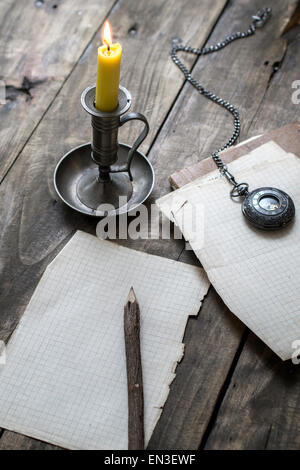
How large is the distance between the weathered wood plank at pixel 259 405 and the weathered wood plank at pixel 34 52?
53 cm

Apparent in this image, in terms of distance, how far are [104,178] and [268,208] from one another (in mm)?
276

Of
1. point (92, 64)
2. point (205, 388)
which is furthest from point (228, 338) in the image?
point (92, 64)

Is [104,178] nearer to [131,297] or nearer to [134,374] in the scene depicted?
[131,297]

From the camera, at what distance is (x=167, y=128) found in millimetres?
1059

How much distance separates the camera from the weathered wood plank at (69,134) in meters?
0.90

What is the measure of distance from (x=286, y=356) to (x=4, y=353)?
1.34ft

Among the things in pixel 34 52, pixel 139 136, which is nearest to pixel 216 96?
pixel 139 136

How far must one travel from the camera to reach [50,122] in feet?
3.50

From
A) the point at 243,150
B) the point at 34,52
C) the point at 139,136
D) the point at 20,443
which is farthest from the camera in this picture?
the point at 34,52

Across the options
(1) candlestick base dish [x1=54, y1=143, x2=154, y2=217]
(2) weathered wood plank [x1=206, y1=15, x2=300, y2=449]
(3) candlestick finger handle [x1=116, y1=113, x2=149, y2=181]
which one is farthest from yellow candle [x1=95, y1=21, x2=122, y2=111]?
(2) weathered wood plank [x1=206, y1=15, x2=300, y2=449]

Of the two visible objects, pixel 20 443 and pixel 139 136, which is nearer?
pixel 20 443

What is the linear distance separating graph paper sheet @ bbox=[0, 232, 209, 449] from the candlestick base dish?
2.3 inches

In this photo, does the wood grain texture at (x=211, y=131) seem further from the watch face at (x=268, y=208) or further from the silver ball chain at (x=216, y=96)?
the watch face at (x=268, y=208)

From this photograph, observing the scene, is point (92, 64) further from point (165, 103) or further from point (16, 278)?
point (16, 278)
